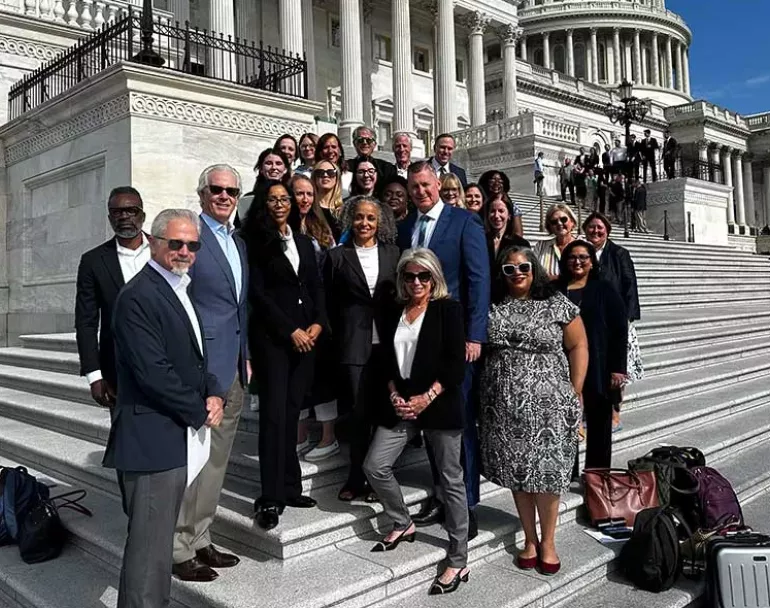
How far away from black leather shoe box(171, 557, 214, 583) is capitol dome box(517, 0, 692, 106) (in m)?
79.5

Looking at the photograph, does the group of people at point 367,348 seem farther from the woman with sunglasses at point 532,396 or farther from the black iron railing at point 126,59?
the black iron railing at point 126,59

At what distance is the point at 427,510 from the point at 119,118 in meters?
7.60

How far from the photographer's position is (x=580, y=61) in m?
79.3

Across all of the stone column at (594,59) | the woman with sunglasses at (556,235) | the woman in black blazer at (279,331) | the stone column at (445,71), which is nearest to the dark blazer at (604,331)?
the woman with sunglasses at (556,235)

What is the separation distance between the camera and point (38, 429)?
6715 millimetres

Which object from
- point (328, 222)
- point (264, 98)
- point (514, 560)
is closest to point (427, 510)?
point (514, 560)

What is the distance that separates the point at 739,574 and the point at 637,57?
8639 cm

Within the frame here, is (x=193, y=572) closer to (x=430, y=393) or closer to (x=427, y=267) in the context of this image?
(x=430, y=393)

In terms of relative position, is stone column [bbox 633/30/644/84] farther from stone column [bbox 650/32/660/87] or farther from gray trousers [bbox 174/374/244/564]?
gray trousers [bbox 174/374/244/564]

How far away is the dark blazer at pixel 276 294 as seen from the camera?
13.2 ft

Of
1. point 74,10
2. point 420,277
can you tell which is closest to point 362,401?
point 420,277

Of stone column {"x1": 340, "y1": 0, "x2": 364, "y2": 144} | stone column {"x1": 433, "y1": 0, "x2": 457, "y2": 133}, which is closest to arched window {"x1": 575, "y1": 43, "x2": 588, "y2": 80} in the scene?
stone column {"x1": 433, "y1": 0, "x2": 457, "y2": 133}

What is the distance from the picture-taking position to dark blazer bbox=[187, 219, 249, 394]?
3641 millimetres

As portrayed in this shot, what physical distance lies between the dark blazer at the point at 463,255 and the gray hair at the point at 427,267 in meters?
0.29
